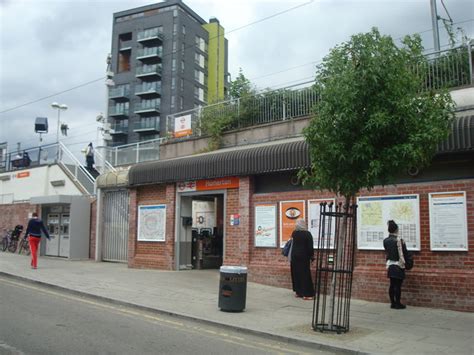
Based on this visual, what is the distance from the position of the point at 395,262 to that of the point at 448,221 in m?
1.43

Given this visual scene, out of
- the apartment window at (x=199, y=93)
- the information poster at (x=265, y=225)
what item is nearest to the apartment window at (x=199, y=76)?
the apartment window at (x=199, y=93)

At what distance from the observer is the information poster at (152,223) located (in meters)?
16.3

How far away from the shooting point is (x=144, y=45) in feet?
246

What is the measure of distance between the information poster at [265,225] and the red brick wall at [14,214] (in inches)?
499

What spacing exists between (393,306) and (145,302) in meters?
5.06

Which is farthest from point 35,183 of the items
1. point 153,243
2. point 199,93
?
point 199,93

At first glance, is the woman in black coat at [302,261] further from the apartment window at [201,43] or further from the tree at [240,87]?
the apartment window at [201,43]

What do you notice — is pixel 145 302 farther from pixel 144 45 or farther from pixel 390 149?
pixel 144 45

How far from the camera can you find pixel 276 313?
9562 millimetres

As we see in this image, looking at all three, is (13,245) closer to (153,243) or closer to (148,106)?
(153,243)

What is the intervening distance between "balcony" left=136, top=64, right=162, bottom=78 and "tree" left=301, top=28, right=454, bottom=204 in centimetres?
6698

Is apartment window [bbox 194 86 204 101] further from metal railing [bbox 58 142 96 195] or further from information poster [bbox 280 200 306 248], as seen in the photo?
information poster [bbox 280 200 306 248]

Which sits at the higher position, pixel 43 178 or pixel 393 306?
pixel 43 178

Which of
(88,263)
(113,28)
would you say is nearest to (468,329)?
(88,263)
